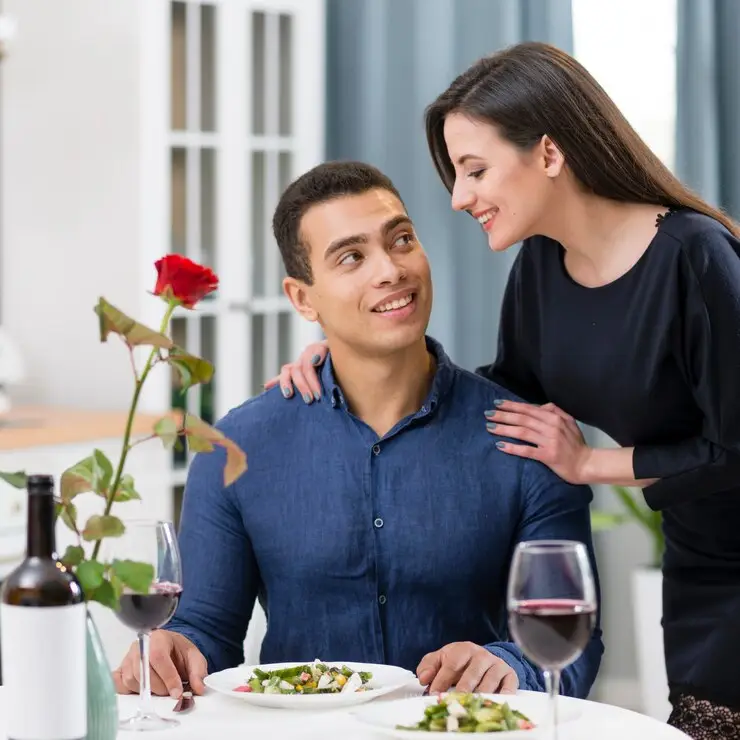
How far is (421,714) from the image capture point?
55.6 inches

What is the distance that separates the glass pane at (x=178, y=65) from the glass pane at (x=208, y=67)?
0.19 feet

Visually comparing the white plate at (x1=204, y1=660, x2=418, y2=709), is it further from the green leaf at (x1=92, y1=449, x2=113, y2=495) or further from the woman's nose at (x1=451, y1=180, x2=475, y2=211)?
the woman's nose at (x1=451, y1=180, x2=475, y2=211)

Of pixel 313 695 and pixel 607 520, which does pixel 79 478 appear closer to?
pixel 313 695

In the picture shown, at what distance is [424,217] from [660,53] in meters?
0.83

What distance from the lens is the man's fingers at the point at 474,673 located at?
5.19ft

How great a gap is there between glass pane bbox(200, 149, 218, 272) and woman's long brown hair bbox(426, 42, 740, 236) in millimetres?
1976

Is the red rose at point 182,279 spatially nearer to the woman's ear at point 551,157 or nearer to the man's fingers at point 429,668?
the man's fingers at point 429,668

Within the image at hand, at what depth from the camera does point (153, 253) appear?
379 cm

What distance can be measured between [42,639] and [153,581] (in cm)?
15

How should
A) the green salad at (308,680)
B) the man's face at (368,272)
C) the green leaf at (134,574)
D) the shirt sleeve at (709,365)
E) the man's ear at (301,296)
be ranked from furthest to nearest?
the man's ear at (301,296)
the man's face at (368,272)
the shirt sleeve at (709,365)
the green salad at (308,680)
the green leaf at (134,574)

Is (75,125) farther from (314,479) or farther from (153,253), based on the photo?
(314,479)

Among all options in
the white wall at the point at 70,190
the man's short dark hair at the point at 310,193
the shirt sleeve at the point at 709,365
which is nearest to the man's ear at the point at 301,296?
the man's short dark hair at the point at 310,193

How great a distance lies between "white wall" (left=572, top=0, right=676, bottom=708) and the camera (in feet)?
13.4

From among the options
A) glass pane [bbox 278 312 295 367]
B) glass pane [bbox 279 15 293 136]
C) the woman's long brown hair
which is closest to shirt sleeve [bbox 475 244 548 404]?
the woman's long brown hair
